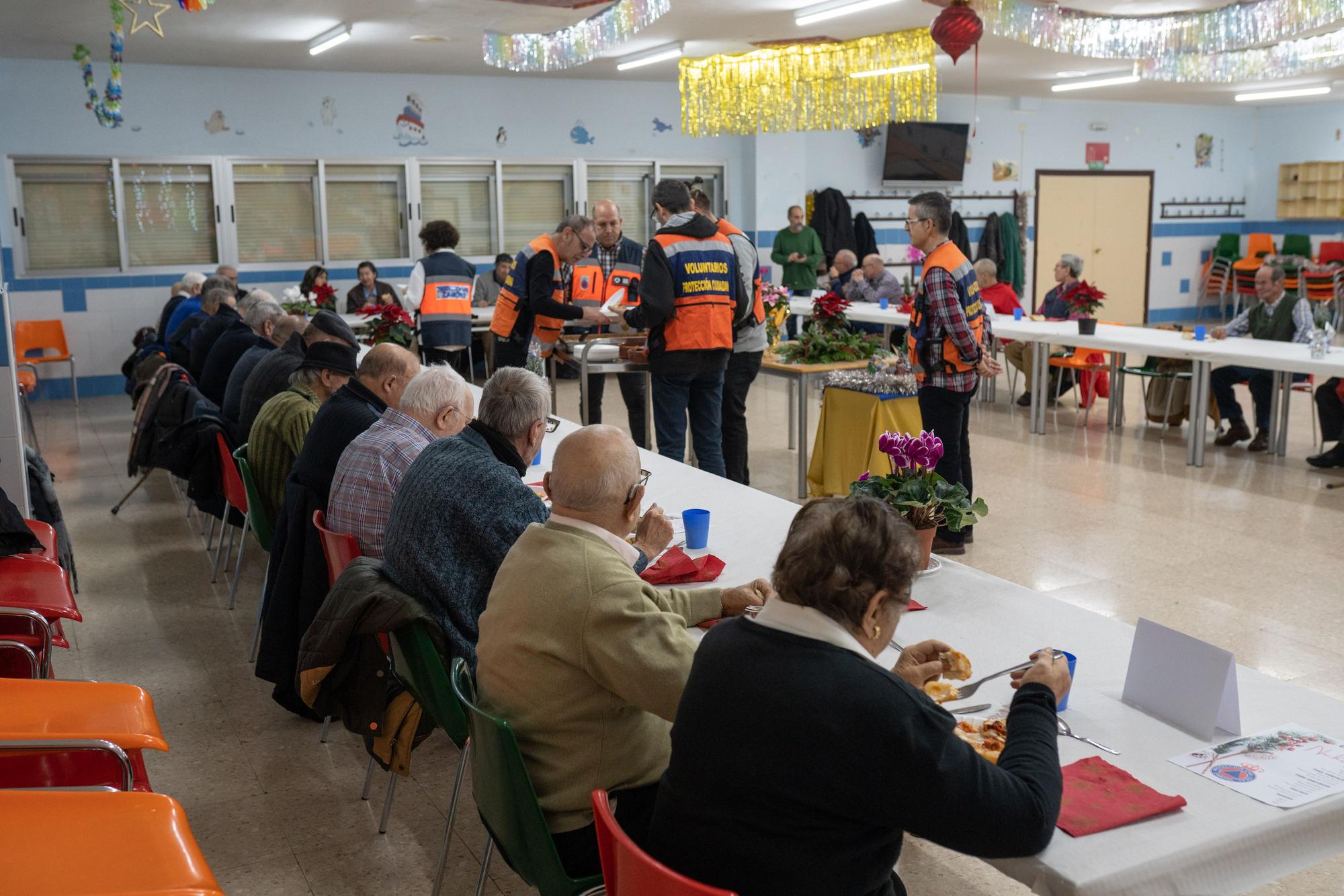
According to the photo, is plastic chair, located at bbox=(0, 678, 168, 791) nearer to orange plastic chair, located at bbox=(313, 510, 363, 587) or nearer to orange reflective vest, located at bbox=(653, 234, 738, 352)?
orange plastic chair, located at bbox=(313, 510, 363, 587)

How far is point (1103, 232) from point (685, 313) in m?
11.9

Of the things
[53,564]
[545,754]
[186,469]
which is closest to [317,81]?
[186,469]

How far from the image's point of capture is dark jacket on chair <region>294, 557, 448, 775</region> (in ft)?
7.63

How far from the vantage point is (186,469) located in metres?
4.76

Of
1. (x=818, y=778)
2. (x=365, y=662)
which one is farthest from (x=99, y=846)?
(x=818, y=778)

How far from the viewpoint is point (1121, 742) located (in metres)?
1.86

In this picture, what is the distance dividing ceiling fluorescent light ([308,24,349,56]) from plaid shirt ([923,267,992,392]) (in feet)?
18.3

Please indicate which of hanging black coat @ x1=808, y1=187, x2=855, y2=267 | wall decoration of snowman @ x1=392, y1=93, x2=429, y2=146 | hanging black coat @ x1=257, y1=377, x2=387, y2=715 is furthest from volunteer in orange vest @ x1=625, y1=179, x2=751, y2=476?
hanging black coat @ x1=808, y1=187, x2=855, y2=267

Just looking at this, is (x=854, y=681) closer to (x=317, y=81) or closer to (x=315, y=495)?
(x=315, y=495)

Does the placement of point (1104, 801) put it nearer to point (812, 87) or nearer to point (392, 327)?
point (392, 327)

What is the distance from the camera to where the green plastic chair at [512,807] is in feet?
5.94

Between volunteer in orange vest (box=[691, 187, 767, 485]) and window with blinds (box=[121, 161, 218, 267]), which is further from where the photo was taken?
window with blinds (box=[121, 161, 218, 267])

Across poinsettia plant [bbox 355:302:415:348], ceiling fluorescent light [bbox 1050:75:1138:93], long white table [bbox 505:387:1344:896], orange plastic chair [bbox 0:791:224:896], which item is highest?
ceiling fluorescent light [bbox 1050:75:1138:93]

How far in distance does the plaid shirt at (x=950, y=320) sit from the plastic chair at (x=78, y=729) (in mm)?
3511
